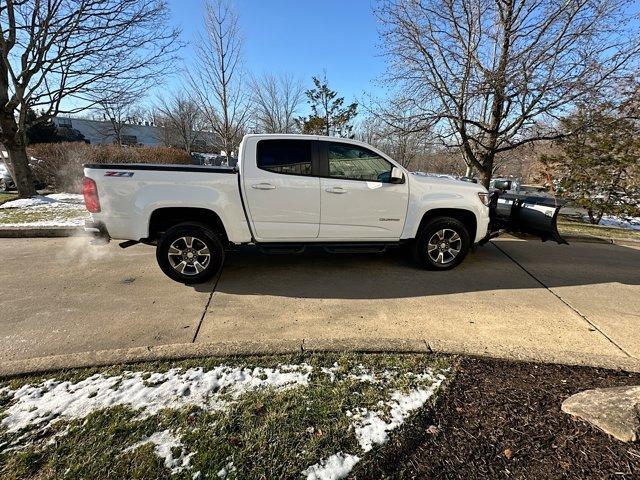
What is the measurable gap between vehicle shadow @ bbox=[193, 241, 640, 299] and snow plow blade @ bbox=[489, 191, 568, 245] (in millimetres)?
518

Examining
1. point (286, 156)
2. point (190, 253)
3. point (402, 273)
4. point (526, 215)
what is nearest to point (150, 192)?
point (190, 253)

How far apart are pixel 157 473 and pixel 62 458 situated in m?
0.57

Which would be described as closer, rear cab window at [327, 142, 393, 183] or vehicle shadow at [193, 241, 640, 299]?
vehicle shadow at [193, 241, 640, 299]

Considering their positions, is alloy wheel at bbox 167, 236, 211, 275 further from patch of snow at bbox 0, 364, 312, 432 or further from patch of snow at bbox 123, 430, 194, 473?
patch of snow at bbox 123, 430, 194, 473

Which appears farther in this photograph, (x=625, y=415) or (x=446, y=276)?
(x=446, y=276)

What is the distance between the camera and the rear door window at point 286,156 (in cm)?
440

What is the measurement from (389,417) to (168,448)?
1.33 meters

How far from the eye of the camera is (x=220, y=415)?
6.98 feet

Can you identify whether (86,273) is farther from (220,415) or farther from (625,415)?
(625,415)

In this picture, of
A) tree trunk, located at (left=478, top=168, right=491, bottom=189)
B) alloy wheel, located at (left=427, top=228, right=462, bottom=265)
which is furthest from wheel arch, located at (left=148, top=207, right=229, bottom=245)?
tree trunk, located at (left=478, top=168, right=491, bottom=189)

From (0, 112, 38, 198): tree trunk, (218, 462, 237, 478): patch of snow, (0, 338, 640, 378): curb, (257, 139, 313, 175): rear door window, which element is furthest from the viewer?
(0, 112, 38, 198): tree trunk

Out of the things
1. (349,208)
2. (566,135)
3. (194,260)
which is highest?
(566,135)

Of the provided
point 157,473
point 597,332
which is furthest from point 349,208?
point 157,473

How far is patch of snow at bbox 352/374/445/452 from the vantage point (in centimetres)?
197
